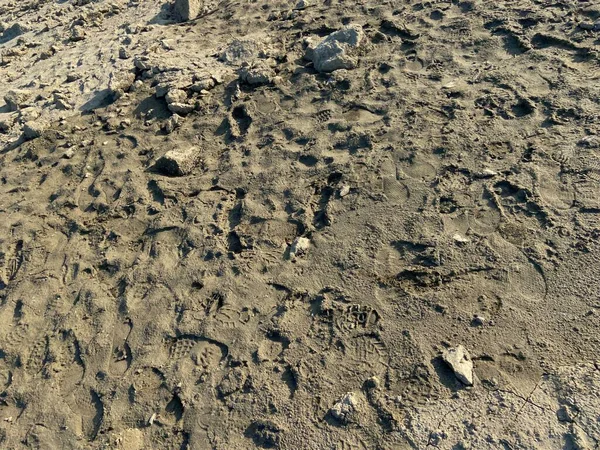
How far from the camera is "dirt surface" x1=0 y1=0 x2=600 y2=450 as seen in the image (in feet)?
9.40

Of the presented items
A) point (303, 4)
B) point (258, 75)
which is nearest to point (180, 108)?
point (258, 75)

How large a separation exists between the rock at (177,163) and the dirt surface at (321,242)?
0.08ft

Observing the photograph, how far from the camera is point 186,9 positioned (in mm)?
6848

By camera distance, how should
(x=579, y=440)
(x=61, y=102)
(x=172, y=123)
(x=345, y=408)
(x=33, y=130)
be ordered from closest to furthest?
(x=579, y=440) < (x=345, y=408) < (x=172, y=123) < (x=33, y=130) < (x=61, y=102)

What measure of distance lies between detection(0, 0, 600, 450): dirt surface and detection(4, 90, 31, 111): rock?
0.08 meters

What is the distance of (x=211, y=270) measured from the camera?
3.67 meters

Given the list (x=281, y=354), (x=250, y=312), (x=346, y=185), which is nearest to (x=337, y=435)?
(x=281, y=354)

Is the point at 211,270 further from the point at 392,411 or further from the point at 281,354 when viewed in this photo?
the point at 392,411

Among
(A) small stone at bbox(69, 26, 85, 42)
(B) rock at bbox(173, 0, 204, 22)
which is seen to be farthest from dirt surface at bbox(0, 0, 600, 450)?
(A) small stone at bbox(69, 26, 85, 42)

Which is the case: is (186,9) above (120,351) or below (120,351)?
above

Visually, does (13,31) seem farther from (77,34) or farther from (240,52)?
(240,52)

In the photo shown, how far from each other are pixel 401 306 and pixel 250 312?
1051 mm

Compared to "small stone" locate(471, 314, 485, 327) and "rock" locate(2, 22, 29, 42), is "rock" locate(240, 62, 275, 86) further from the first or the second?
"rock" locate(2, 22, 29, 42)

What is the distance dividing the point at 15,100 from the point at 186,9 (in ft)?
8.64
